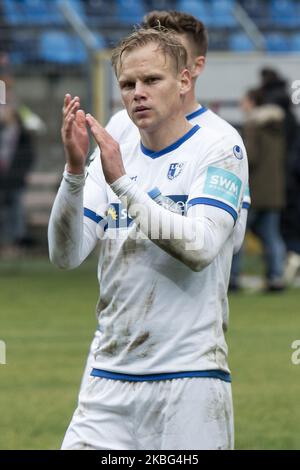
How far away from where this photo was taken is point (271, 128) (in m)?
15.6

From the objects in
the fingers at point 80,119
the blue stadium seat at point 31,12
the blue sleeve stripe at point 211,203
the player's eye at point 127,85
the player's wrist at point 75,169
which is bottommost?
the blue sleeve stripe at point 211,203

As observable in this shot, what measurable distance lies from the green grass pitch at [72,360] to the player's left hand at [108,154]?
3383mm

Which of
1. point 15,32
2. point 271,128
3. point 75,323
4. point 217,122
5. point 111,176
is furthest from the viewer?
point 15,32

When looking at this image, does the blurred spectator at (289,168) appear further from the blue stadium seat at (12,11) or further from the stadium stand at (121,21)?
the blue stadium seat at (12,11)

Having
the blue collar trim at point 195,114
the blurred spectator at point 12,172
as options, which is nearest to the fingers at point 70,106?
the blue collar trim at point 195,114

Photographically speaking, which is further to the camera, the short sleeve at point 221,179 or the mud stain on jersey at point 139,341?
the mud stain on jersey at point 139,341

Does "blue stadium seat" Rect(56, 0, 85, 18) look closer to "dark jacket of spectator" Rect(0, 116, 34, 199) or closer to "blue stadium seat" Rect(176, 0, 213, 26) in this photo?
"blue stadium seat" Rect(176, 0, 213, 26)

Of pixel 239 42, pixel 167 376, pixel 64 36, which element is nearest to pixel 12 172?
pixel 64 36

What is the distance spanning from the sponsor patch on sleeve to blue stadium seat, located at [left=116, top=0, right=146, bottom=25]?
1628cm

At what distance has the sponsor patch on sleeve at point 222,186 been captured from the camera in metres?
4.54

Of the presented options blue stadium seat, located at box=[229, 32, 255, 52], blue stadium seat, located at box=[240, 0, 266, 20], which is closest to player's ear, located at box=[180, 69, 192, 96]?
blue stadium seat, located at box=[229, 32, 255, 52]
